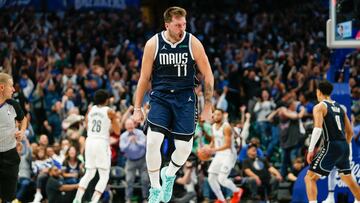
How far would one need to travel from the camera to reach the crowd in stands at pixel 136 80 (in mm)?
19359

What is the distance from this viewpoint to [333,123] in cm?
1475

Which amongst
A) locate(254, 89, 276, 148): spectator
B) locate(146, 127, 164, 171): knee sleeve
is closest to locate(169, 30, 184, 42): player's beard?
locate(146, 127, 164, 171): knee sleeve

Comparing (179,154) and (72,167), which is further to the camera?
(72,167)

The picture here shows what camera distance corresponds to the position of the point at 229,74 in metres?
26.2

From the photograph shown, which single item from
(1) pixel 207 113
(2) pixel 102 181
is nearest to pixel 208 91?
(1) pixel 207 113

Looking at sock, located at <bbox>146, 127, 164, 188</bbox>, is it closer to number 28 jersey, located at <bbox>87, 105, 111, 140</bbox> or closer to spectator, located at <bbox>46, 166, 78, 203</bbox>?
number 28 jersey, located at <bbox>87, 105, 111, 140</bbox>

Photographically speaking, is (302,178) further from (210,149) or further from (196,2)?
(196,2)

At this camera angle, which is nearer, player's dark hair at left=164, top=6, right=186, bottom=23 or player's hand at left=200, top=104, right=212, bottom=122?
player's dark hair at left=164, top=6, right=186, bottom=23

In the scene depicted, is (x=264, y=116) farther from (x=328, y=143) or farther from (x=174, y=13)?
(x=174, y=13)

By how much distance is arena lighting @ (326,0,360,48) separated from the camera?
14.2 meters

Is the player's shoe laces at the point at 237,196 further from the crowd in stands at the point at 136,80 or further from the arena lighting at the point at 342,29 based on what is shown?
the arena lighting at the point at 342,29

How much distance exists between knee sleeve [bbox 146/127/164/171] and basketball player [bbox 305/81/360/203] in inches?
158

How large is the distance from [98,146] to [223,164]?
303cm

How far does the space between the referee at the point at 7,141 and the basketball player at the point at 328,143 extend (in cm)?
502
